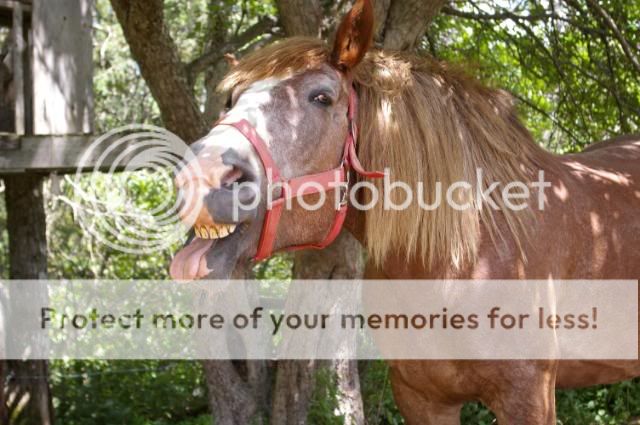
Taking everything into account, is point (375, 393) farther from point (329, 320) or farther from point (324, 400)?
point (329, 320)

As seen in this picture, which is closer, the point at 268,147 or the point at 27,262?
the point at 268,147

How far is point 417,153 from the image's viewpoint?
2604mm

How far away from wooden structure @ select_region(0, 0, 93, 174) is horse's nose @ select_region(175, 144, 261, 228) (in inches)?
93.5

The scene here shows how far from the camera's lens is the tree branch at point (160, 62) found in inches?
158

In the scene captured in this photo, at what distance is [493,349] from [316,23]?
2.36m

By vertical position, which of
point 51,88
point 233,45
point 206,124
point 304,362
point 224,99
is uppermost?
point 233,45

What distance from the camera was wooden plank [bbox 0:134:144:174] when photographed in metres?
4.32

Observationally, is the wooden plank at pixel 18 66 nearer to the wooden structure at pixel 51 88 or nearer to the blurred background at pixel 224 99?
the wooden structure at pixel 51 88

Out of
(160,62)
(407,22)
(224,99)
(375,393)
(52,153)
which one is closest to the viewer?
(224,99)

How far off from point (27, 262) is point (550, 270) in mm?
4267

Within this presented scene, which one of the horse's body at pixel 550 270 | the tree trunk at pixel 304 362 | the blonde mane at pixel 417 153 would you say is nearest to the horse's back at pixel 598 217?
the horse's body at pixel 550 270

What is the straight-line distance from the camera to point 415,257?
105 inches

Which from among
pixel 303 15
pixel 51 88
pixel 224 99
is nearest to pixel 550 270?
pixel 224 99

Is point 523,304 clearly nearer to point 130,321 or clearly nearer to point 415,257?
point 415,257
